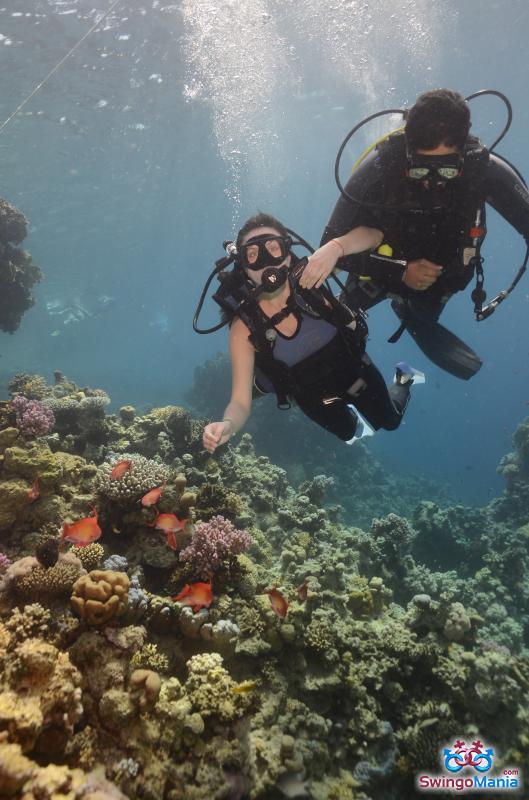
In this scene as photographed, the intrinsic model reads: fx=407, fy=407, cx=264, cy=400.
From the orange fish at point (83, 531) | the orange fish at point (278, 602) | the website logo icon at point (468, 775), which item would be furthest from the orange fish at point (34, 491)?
the website logo icon at point (468, 775)

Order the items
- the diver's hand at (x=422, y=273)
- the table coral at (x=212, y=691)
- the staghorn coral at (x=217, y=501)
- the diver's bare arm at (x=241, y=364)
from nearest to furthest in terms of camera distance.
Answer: the table coral at (x=212, y=691) < the diver's hand at (x=422, y=273) < the diver's bare arm at (x=241, y=364) < the staghorn coral at (x=217, y=501)

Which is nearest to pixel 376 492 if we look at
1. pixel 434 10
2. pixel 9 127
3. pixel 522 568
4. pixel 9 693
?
pixel 522 568

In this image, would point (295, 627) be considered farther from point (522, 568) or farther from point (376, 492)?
point (376, 492)

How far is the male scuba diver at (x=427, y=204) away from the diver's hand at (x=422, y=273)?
11mm

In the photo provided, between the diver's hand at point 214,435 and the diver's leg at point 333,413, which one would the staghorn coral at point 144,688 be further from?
the diver's leg at point 333,413

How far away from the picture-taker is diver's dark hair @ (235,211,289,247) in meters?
4.55

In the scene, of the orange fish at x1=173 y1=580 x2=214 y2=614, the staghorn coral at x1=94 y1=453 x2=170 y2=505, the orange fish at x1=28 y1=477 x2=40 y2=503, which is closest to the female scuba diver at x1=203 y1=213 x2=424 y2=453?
the orange fish at x1=173 y1=580 x2=214 y2=614

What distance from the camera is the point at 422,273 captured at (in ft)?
14.9

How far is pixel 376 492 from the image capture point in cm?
1889

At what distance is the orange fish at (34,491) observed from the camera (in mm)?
5211

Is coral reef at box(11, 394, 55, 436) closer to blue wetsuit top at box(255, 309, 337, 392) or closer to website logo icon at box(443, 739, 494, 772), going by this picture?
blue wetsuit top at box(255, 309, 337, 392)

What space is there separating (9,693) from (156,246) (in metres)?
66.5

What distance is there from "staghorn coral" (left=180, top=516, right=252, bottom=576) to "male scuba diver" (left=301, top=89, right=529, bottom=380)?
122 inches

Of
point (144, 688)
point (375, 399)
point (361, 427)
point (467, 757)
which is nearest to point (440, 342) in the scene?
point (375, 399)
